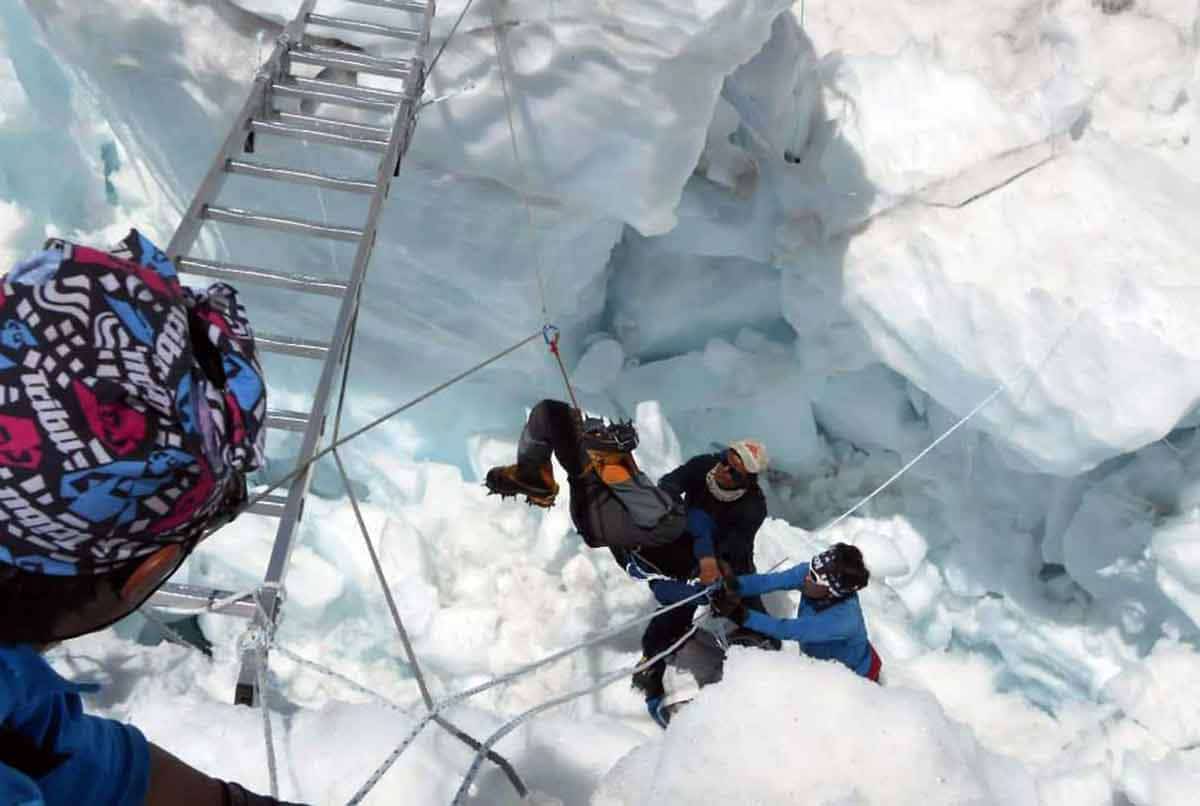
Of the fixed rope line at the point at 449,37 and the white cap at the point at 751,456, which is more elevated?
the fixed rope line at the point at 449,37

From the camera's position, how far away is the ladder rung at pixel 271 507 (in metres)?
1.69

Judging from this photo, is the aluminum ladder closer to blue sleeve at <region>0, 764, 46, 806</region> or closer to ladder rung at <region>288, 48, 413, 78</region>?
ladder rung at <region>288, 48, 413, 78</region>

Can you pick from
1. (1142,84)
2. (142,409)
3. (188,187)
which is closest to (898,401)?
(1142,84)

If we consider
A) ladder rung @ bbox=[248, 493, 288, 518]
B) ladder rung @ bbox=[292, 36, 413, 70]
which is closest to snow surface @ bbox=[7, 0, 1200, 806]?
ladder rung @ bbox=[292, 36, 413, 70]

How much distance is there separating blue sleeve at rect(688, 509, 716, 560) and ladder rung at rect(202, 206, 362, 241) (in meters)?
1.35

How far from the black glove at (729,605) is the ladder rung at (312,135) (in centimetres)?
148

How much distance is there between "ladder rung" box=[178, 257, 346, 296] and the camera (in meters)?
1.83

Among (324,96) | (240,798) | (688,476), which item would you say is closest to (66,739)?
(240,798)

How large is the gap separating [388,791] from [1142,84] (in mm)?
3240

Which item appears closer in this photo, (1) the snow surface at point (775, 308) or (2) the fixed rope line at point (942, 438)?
(1) the snow surface at point (775, 308)

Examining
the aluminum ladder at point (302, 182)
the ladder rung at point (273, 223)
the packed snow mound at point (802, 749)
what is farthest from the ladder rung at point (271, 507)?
the packed snow mound at point (802, 749)

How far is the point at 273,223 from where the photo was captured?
1975 millimetres

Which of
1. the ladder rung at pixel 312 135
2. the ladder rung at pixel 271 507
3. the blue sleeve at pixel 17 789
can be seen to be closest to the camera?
the blue sleeve at pixel 17 789

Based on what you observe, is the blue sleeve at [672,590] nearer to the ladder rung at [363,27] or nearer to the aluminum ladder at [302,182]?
the aluminum ladder at [302,182]
